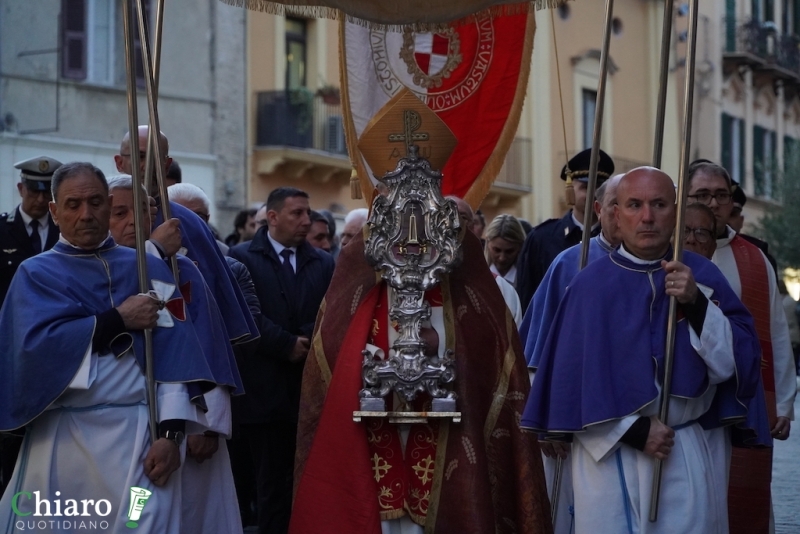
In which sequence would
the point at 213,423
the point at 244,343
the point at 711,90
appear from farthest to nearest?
the point at 711,90, the point at 244,343, the point at 213,423

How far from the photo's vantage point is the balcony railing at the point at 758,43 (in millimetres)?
34156

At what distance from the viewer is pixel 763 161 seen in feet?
116

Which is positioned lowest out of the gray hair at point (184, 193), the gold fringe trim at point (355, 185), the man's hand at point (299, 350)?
the man's hand at point (299, 350)

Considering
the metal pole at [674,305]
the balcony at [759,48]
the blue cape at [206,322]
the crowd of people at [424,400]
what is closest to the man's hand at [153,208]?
the crowd of people at [424,400]

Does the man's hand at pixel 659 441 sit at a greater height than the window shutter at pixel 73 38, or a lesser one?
lesser

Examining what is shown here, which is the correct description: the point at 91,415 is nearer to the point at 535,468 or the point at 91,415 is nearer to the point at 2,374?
the point at 2,374

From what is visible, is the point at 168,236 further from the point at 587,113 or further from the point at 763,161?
the point at 763,161

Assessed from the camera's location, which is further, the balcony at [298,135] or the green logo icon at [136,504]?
the balcony at [298,135]

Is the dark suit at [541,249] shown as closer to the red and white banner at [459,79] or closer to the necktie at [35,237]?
the red and white banner at [459,79]

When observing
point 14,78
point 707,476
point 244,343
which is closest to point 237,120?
point 14,78

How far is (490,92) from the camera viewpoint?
29.1 feet

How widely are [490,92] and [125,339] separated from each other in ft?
13.4

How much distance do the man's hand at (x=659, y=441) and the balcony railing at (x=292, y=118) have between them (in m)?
17.3

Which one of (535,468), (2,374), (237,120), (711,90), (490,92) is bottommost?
(535,468)
